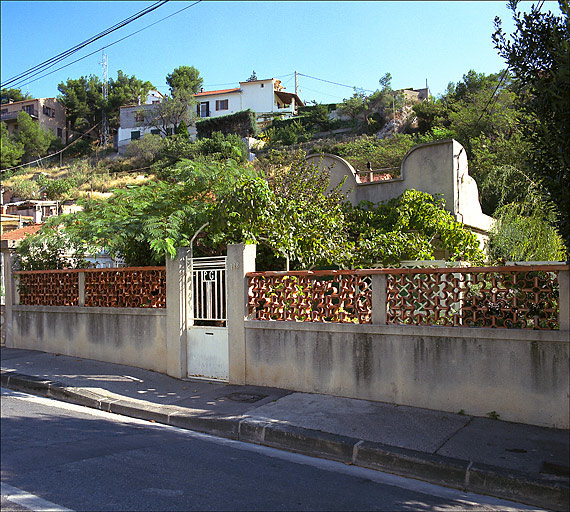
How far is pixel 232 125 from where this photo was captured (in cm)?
5519

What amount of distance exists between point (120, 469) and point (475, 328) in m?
4.31

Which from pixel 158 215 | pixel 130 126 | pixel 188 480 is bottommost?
pixel 188 480

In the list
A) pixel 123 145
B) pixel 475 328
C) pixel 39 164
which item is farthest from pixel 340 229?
pixel 39 164

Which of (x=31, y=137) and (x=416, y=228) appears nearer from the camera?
(x=416, y=228)

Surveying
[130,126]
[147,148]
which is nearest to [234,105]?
[130,126]

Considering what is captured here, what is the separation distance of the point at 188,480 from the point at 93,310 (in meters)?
6.66

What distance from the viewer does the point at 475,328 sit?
6461mm

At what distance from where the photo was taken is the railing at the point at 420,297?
629 cm

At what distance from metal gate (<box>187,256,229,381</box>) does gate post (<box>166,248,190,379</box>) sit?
10 centimetres

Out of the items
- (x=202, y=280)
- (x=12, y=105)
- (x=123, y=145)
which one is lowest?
(x=202, y=280)

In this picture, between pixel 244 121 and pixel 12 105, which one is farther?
pixel 12 105

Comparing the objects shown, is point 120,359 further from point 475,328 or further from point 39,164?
point 39,164

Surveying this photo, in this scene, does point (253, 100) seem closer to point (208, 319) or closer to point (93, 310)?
point (93, 310)

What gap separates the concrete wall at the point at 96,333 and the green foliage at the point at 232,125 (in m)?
43.7
